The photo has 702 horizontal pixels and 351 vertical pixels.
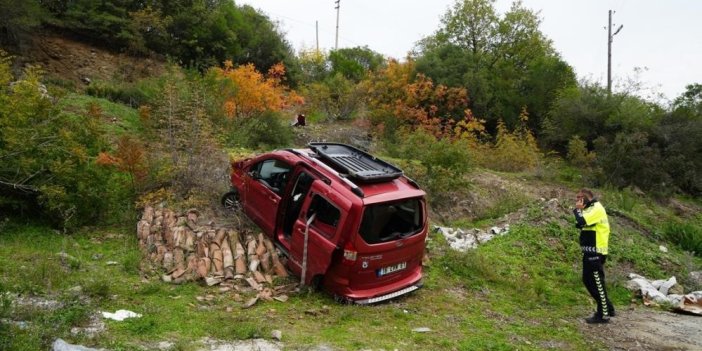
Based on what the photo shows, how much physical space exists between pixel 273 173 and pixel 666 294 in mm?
7018

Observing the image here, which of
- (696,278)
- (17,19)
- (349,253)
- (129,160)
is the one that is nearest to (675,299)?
(696,278)

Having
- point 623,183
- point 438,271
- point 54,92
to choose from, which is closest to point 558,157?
point 623,183

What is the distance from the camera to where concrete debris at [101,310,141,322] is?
5349 mm

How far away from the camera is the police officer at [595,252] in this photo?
7.14 m

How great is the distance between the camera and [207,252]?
7.63 meters

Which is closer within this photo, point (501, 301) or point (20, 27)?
point (501, 301)

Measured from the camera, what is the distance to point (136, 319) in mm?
5363

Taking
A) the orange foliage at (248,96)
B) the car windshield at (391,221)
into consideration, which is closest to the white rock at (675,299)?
the car windshield at (391,221)

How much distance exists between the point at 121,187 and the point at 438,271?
245 inches

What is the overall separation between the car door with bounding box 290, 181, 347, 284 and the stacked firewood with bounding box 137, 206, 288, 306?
0.58 m

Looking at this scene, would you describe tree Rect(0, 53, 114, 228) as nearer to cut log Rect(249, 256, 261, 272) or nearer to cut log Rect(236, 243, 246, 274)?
cut log Rect(236, 243, 246, 274)

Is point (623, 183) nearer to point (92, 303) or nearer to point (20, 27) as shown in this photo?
point (92, 303)

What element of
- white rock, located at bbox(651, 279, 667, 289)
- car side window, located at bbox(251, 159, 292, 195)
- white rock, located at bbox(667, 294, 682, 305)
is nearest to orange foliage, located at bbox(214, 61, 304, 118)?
car side window, located at bbox(251, 159, 292, 195)

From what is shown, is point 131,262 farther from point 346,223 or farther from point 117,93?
point 117,93
